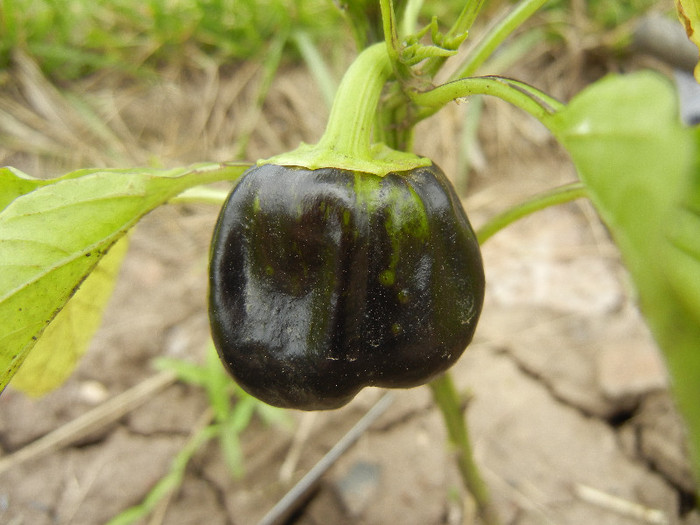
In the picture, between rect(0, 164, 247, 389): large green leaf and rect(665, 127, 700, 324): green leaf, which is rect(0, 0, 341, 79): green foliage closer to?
rect(0, 164, 247, 389): large green leaf

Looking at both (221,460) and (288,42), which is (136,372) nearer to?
(221,460)

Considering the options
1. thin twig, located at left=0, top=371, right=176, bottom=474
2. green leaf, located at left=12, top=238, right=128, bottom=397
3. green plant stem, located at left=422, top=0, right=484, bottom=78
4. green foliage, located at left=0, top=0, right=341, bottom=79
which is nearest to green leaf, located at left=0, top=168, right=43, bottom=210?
green leaf, located at left=12, top=238, right=128, bottom=397

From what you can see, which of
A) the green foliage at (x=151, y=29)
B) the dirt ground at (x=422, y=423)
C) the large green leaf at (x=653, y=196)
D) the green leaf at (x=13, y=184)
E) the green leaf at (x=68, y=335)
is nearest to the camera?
the large green leaf at (x=653, y=196)

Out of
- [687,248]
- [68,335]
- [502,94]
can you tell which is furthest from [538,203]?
[68,335]

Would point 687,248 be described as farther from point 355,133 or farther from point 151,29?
point 151,29

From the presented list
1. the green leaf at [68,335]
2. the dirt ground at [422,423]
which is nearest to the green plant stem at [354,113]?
the green leaf at [68,335]

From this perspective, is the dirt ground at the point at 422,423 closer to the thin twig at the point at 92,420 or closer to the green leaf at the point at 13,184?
the thin twig at the point at 92,420
